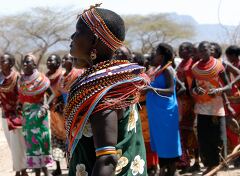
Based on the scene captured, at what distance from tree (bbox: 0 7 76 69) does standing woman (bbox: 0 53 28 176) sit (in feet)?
98.9

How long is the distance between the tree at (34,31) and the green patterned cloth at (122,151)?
34.9 metres

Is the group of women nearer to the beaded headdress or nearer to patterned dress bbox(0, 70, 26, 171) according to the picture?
patterned dress bbox(0, 70, 26, 171)

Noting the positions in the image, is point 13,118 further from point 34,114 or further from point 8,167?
point 8,167

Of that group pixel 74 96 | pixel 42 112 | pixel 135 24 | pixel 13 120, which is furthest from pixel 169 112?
pixel 135 24

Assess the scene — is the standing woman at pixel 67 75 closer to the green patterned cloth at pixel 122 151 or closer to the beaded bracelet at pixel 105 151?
the green patterned cloth at pixel 122 151

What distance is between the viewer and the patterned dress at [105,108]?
2.20 m

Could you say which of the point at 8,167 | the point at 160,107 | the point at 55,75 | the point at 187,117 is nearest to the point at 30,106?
the point at 55,75

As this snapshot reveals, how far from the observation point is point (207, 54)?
6.18m

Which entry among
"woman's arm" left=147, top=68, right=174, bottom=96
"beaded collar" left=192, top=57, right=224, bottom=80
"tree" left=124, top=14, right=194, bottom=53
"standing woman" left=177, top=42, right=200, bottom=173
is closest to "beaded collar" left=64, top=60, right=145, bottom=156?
"woman's arm" left=147, top=68, right=174, bottom=96

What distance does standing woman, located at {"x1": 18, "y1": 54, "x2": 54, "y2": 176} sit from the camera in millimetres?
6645

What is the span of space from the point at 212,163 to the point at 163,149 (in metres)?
0.70

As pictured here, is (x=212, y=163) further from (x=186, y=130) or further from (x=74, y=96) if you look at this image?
(x=74, y=96)

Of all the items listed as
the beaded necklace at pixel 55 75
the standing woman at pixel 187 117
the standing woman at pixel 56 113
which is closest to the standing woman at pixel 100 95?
the standing woman at pixel 187 117

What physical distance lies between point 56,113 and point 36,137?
79 centimetres
